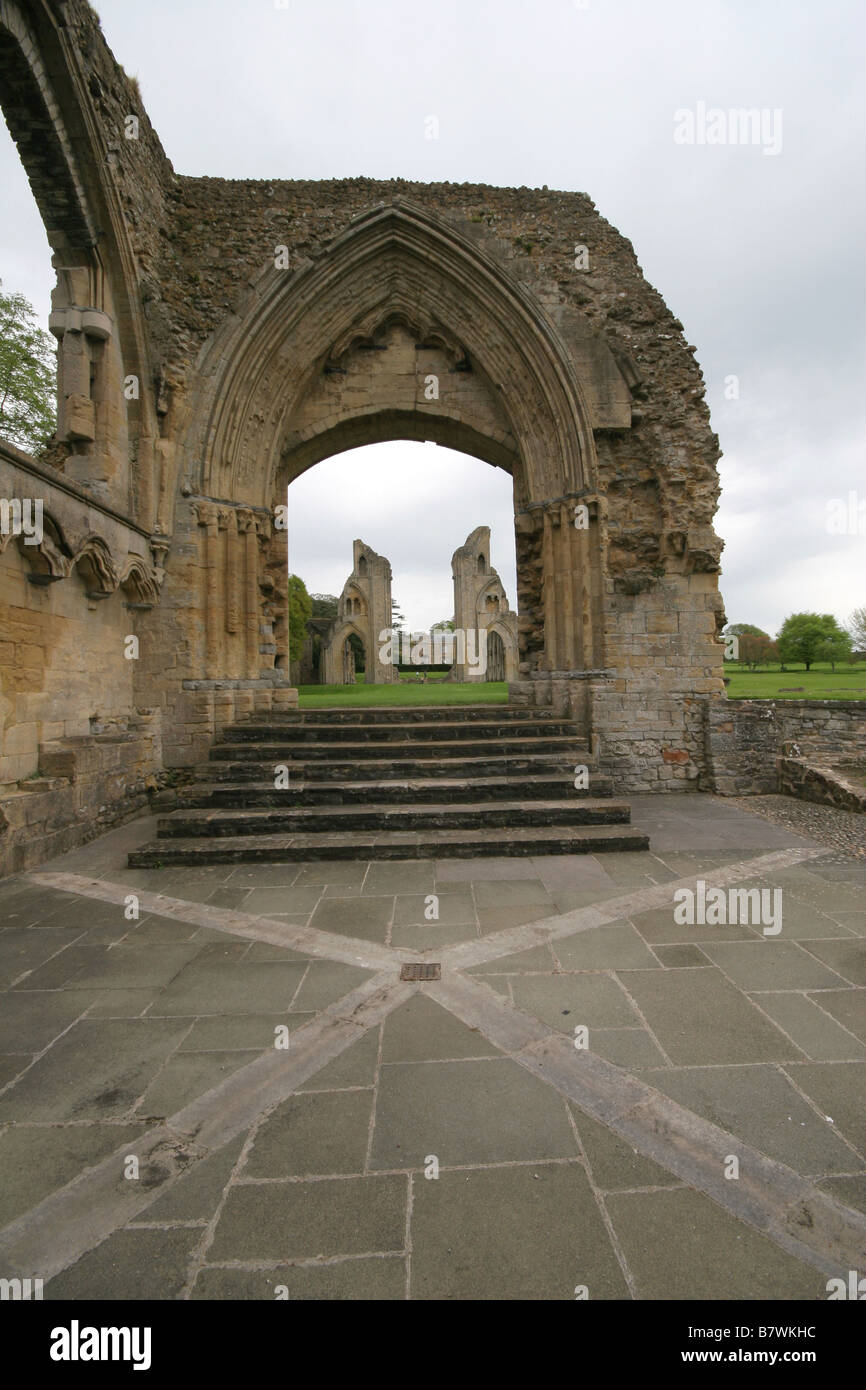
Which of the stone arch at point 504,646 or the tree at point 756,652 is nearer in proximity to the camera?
the stone arch at point 504,646

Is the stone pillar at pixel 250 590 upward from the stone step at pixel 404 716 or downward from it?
upward

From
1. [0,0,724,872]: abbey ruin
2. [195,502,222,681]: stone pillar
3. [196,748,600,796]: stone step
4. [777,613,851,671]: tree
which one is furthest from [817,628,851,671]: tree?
[195,502,222,681]: stone pillar

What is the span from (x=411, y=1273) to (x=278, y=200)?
11.0m

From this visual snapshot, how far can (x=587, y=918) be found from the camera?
3770 mm

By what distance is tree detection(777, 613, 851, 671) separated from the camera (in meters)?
33.6

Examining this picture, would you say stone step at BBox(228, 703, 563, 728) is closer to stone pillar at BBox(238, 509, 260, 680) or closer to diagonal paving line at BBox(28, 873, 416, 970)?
stone pillar at BBox(238, 509, 260, 680)

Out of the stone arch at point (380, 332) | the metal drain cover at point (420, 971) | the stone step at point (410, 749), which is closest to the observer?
the metal drain cover at point (420, 971)

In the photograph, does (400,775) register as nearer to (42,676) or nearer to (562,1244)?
(42,676)

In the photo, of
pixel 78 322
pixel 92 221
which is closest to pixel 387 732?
pixel 78 322

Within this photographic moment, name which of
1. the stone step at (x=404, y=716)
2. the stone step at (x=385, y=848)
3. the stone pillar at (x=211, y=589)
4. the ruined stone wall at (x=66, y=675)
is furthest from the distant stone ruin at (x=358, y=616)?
the stone step at (x=385, y=848)

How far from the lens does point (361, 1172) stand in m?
1.80

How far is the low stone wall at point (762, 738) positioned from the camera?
776 cm

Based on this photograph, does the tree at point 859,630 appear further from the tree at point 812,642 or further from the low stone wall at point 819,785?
the low stone wall at point 819,785

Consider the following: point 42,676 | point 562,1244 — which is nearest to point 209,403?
point 42,676
